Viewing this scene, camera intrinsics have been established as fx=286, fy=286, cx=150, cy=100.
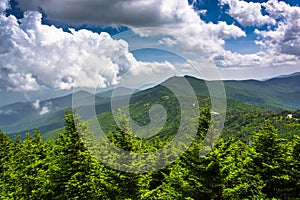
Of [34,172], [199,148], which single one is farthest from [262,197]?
[34,172]

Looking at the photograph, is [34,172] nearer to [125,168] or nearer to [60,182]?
[60,182]

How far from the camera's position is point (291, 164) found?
77.2ft

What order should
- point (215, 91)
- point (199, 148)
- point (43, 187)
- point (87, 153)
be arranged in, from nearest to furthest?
point (215, 91) < point (199, 148) < point (87, 153) < point (43, 187)

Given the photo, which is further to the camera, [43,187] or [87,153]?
[43,187]

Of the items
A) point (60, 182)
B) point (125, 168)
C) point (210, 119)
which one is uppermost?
point (210, 119)

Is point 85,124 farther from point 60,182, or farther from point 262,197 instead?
point 262,197

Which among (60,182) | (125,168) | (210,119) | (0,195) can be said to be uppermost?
(210,119)

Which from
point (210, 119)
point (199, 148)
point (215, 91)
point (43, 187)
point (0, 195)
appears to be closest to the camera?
point (215, 91)

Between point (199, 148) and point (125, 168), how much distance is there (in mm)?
6077

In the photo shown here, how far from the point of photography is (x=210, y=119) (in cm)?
2345

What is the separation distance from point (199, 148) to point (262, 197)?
20.6 feet

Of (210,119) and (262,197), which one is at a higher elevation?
(210,119)

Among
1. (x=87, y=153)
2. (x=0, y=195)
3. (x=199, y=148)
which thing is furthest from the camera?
(x=0, y=195)

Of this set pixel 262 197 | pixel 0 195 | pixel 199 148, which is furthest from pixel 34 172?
pixel 262 197
